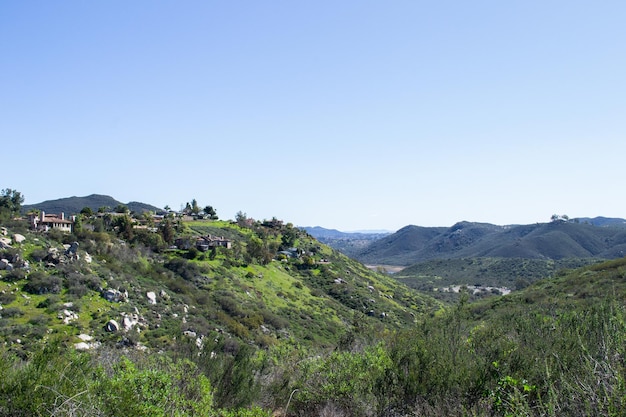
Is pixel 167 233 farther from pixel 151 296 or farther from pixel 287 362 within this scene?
pixel 287 362

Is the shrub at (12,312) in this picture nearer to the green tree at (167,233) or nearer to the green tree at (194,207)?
the green tree at (167,233)

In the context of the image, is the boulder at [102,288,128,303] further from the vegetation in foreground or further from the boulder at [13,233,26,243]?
the boulder at [13,233,26,243]

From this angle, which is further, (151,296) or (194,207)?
(194,207)

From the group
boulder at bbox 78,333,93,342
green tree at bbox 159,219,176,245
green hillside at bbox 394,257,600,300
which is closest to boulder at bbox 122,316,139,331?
boulder at bbox 78,333,93,342

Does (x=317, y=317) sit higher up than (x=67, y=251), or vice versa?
(x=67, y=251)

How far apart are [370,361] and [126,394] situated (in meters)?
6.70

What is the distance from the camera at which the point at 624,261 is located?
4012 cm

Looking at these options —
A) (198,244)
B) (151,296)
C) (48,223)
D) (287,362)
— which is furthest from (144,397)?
(198,244)

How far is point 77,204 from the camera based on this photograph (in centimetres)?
14938

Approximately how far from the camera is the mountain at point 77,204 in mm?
135625

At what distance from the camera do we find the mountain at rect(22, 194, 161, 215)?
136 meters

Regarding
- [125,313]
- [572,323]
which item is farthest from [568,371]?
[125,313]

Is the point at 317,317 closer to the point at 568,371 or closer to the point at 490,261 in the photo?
the point at 568,371

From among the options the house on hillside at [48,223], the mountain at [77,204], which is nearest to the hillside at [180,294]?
the house on hillside at [48,223]
